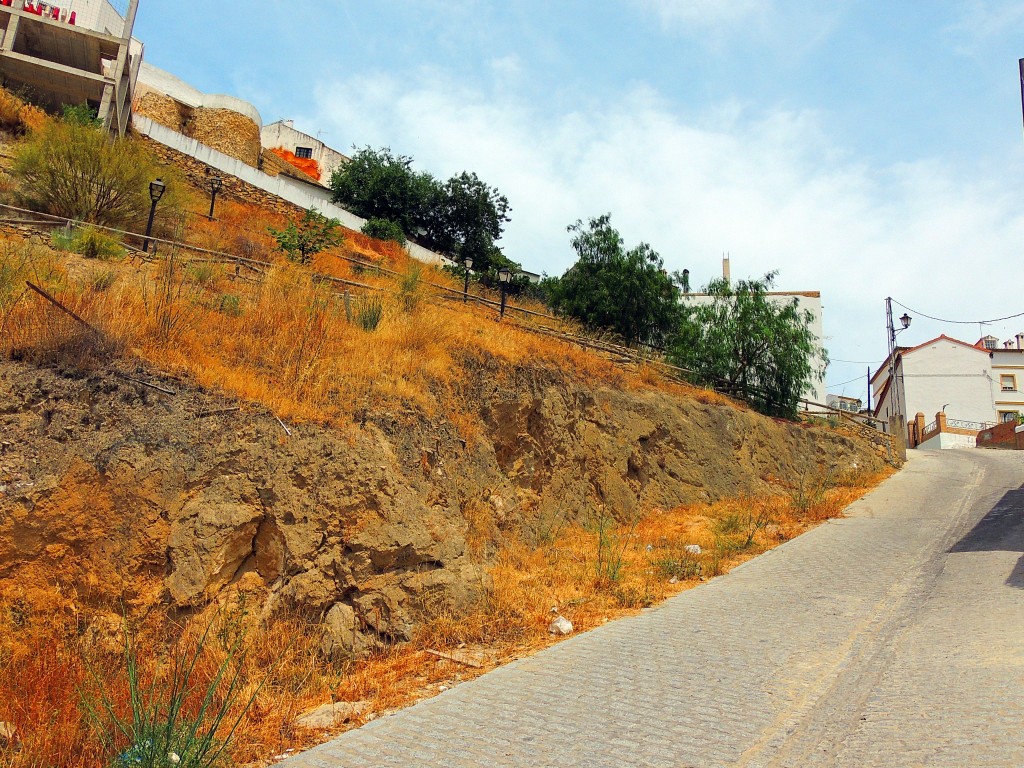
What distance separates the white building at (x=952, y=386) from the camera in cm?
4191

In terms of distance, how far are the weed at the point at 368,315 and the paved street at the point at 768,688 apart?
5356mm

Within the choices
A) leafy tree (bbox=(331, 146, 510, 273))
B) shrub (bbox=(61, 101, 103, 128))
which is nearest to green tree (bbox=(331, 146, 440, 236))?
leafy tree (bbox=(331, 146, 510, 273))

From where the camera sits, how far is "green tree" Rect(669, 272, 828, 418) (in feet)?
64.0

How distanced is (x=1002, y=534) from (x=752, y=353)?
10.0 meters

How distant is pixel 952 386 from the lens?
42.5 m

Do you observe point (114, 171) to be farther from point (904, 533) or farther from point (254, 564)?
point (904, 533)

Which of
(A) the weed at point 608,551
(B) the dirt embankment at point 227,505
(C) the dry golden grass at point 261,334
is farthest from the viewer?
(A) the weed at point 608,551

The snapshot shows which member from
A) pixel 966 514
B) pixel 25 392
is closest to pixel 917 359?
pixel 966 514

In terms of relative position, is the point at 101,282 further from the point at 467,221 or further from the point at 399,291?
the point at 467,221

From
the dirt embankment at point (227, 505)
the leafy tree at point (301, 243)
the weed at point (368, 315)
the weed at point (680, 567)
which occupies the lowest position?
the weed at point (680, 567)

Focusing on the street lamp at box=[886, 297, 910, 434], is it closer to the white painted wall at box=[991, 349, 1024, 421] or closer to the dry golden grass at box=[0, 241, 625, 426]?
the white painted wall at box=[991, 349, 1024, 421]

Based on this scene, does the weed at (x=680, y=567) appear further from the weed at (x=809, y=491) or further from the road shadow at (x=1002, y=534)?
the weed at (x=809, y=491)

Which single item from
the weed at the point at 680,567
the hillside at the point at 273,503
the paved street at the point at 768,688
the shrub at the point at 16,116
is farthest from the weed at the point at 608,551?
the shrub at the point at 16,116

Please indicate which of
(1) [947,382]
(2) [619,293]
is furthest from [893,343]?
(2) [619,293]
